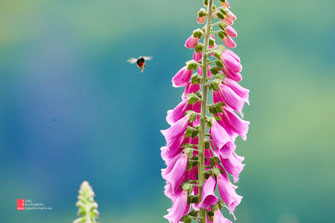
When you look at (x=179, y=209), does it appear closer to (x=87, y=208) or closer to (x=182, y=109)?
(x=182, y=109)

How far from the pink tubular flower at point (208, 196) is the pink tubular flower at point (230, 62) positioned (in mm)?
241

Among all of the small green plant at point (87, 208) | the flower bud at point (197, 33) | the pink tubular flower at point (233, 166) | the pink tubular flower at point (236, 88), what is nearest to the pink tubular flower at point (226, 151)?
the pink tubular flower at point (233, 166)

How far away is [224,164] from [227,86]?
163 millimetres

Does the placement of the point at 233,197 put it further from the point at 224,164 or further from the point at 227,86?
the point at 227,86

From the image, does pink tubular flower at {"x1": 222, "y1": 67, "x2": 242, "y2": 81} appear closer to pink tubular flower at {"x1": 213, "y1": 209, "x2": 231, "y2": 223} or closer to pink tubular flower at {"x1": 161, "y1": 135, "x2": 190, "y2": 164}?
pink tubular flower at {"x1": 161, "y1": 135, "x2": 190, "y2": 164}

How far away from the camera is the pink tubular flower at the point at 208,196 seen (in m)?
0.73

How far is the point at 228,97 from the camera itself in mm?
822

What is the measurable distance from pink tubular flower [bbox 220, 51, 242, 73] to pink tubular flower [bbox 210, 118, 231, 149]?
12 cm

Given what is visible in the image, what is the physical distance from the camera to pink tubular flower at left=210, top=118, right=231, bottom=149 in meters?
0.79

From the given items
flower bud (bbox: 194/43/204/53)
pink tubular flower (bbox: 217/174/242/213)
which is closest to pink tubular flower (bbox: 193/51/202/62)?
flower bud (bbox: 194/43/204/53)

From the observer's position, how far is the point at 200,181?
0.75 metres

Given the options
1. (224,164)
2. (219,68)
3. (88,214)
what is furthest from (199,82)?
(88,214)

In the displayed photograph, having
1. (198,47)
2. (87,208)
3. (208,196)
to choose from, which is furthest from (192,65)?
(87,208)

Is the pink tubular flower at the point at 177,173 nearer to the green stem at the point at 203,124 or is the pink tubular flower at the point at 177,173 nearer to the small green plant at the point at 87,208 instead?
the green stem at the point at 203,124
